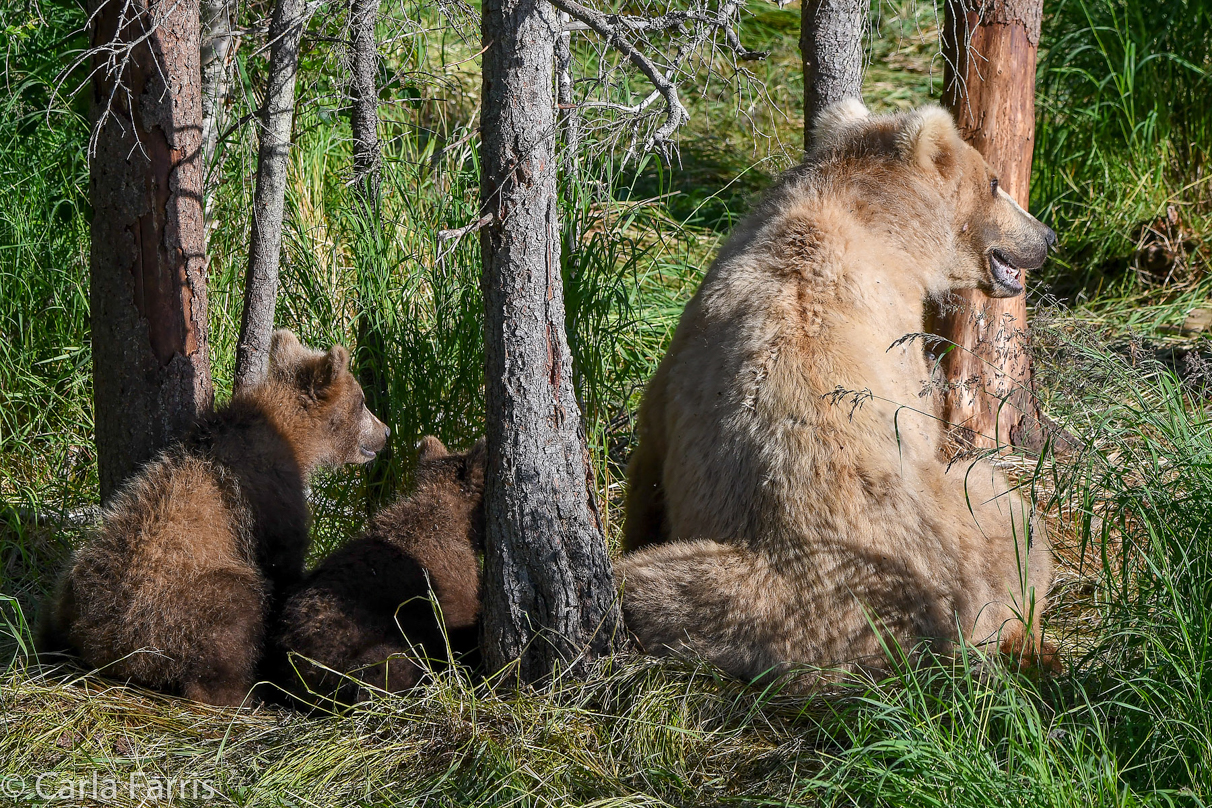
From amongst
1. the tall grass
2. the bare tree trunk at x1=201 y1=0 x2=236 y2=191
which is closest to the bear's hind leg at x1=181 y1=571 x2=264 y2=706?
the bare tree trunk at x1=201 y1=0 x2=236 y2=191

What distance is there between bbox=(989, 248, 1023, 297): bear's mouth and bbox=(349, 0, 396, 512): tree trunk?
2896 mm

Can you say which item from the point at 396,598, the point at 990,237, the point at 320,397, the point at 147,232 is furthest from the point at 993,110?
the point at 147,232

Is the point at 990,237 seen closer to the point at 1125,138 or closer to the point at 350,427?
the point at 350,427

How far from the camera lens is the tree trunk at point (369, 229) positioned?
523 cm

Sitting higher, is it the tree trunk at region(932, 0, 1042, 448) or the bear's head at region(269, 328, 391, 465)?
the tree trunk at region(932, 0, 1042, 448)

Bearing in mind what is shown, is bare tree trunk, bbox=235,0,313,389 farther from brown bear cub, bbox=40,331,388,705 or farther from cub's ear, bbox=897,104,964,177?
cub's ear, bbox=897,104,964,177

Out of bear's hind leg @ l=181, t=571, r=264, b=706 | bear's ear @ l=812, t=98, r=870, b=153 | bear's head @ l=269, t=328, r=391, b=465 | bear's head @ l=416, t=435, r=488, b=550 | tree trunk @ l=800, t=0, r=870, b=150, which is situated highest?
tree trunk @ l=800, t=0, r=870, b=150

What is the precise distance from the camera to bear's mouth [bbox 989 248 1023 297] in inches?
176

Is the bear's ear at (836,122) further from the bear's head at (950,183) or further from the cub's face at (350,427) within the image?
the cub's face at (350,427)

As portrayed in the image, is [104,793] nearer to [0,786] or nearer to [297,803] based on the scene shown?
[0,786]

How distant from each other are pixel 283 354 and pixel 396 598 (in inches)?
53.1

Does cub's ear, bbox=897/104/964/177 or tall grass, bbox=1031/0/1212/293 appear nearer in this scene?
cub's ear, bbox=897/104/964/177

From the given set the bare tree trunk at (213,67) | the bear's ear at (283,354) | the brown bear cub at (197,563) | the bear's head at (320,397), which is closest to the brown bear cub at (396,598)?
the brown bear cub at (197,563)

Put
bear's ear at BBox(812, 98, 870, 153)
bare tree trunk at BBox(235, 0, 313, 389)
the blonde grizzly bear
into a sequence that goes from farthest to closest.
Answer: bare tree trunk at BBox(235, 0, 313, 389) → bear's ear at BBox(812, 98, 870, 153) → the blonde grizzly bear
